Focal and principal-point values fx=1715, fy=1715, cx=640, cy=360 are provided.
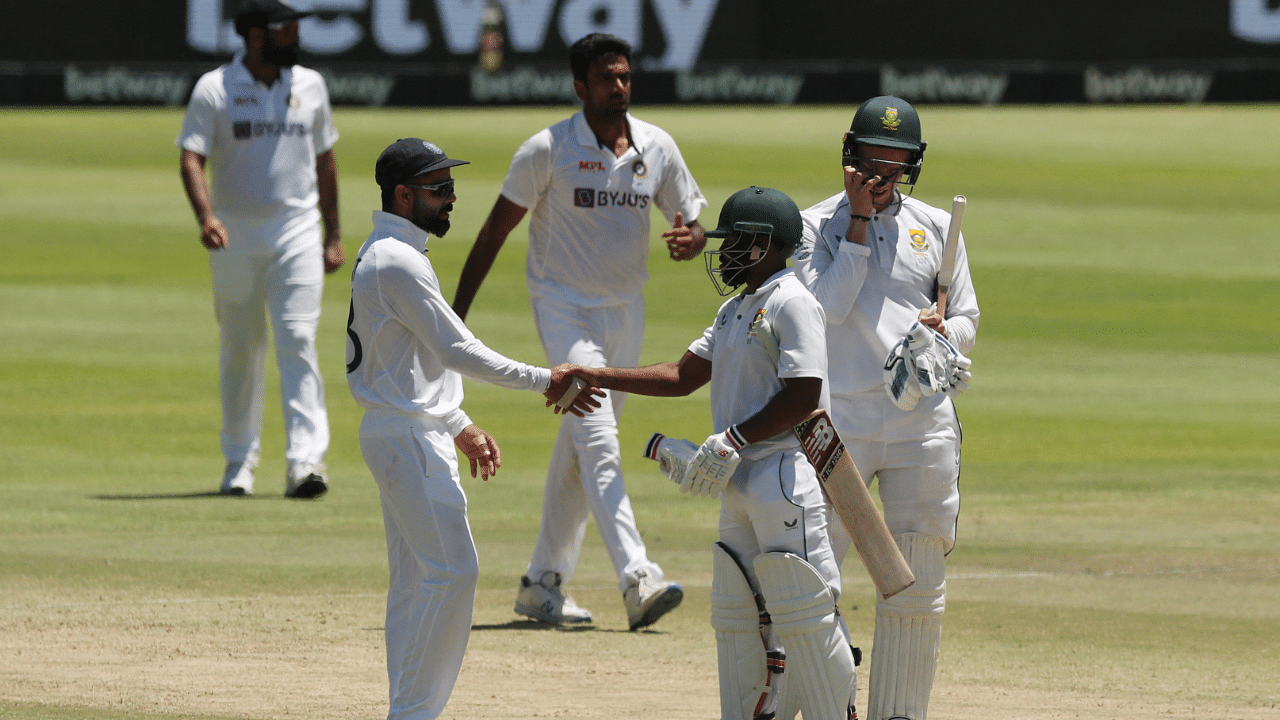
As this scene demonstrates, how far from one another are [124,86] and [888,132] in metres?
25.8

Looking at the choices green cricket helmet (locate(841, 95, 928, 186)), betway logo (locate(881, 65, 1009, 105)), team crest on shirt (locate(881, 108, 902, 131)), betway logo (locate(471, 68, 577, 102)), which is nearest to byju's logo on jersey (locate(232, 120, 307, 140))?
green cricket helmet (locate(841, 95, 928, 186))

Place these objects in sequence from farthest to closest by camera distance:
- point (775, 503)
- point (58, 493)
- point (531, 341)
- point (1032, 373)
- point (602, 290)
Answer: point (531, 341), point (1032, 373), point (58, 493), point (602, 290), point (775, 503)

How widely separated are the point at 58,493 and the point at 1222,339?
441 inches

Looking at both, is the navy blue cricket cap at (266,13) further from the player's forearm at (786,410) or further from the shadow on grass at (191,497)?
the player's forearm at (786,410)

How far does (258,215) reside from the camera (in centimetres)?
1045

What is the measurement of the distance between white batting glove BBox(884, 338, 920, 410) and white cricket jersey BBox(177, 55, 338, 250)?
5.73 m

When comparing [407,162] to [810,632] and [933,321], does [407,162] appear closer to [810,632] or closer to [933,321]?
[933,321]

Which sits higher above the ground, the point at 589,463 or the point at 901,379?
the point at 901,379

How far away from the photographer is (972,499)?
10.6 m

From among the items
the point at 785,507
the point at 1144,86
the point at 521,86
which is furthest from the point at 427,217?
the point at 1144,86

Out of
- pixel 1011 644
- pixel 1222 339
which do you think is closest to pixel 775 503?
pixel 1011 644

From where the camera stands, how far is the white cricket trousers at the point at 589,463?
7.50 metres

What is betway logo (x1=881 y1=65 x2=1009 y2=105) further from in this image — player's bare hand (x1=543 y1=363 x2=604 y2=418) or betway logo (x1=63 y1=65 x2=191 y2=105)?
player's bare hand (x1=543 y1=363 x2=604 y2=418)

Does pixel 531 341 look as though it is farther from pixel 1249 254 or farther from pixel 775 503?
pixel 775 503
